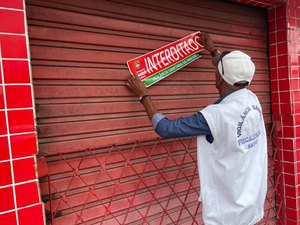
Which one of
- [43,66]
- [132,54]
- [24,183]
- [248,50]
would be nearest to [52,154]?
[24,183]

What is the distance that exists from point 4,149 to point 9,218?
36cm

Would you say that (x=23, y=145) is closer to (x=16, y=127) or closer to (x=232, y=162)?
(x=16, y=127)

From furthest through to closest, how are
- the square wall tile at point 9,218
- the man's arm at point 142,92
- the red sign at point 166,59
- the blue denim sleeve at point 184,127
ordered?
the red sign at point 166,59
the man's arm at point 142,92
the blue denim sleeve at point 184,127
the square wall tile at point 9,218

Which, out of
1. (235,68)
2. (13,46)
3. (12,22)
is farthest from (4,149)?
(235,68)

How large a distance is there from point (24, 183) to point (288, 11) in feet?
10.4

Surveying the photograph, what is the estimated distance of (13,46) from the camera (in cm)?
152

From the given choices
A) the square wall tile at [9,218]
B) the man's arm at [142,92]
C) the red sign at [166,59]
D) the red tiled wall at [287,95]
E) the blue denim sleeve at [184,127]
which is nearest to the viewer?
the square wall tile at [9,218]

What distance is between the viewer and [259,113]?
7.14ft

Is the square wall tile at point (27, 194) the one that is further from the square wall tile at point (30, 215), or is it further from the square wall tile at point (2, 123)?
the square wall tile at point (2, 123)

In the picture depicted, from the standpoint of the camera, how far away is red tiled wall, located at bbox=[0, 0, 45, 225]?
1.49 metres

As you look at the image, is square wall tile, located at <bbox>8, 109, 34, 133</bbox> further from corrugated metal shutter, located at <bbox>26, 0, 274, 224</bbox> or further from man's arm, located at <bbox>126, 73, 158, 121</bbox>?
man's arm, located at <bbox>126, 73, 158, 121</bbox>

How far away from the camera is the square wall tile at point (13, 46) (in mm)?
1497

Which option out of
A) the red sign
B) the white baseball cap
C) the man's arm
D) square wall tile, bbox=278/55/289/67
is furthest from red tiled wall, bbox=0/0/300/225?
square wall tile, bbox=278/55/289/67

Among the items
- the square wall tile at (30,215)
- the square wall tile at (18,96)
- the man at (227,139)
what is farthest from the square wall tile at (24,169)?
the man at (227,139)
